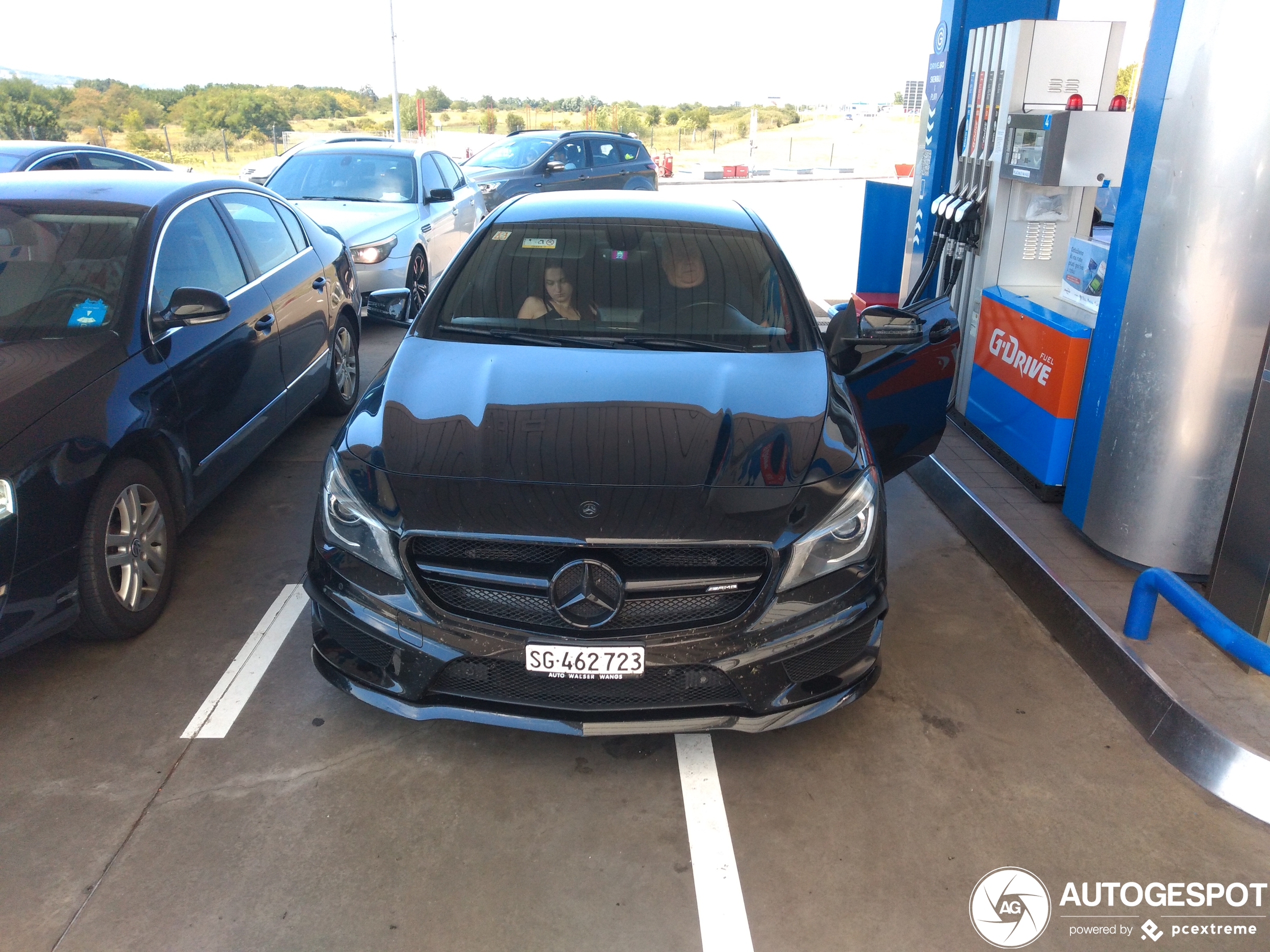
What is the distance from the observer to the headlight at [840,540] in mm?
2740

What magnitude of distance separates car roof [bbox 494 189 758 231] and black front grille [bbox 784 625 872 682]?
2.03 metres

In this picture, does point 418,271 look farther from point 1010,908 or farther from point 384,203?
point 1010,908

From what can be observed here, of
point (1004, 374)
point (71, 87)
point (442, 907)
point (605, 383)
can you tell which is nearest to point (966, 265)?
point (1004, 374)

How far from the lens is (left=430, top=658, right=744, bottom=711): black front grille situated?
2.71m

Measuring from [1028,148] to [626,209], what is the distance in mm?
2671

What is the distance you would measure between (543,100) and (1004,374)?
88.0 metres

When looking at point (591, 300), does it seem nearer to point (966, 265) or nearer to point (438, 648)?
point (438, 648)

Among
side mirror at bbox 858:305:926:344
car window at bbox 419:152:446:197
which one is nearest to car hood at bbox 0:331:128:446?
side mirror at bbox 858:305:926:344

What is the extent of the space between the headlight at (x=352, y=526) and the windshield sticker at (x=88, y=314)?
141cm

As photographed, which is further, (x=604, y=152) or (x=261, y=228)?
(x=604, y=152)

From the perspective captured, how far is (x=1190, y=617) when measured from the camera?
3258mm

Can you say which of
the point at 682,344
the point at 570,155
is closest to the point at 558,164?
the point at 570,155

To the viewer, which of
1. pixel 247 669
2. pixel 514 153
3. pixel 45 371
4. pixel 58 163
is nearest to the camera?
pixel 45 371

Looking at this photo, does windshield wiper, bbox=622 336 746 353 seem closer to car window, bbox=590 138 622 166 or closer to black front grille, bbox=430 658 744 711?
black front grille, bbox=430 658 744 711
